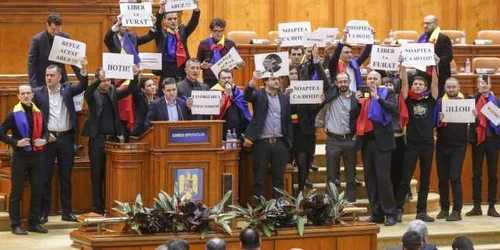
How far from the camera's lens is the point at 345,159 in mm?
12008

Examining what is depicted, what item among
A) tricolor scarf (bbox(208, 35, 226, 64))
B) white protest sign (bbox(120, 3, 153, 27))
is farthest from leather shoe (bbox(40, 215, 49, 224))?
tricolor scarf (bbox(208, 35, 226, 64))

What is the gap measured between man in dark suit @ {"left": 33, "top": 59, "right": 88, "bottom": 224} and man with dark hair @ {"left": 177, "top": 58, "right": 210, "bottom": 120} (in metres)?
0.95

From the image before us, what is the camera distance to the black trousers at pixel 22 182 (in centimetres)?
1118

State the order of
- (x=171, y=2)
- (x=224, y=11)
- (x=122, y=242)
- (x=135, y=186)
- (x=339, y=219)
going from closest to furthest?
(x=122, y=242), (x=339, y=219), (x=135, y=186), (x=171, y=2), (x=224, y=11)

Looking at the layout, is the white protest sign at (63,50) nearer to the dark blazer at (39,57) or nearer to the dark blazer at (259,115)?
the dark blazer at (39,57)

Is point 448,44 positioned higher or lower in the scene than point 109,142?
higher

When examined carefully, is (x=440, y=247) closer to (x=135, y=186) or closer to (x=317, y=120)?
(x=317, y=120)

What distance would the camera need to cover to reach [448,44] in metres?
12.9

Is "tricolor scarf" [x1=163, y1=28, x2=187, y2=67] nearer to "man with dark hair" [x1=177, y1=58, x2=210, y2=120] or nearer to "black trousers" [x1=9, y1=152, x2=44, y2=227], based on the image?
"man with dark hair" [x1=177, y1=58, x2=210, y2=120]

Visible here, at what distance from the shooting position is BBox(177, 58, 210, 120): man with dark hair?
38.0 feet

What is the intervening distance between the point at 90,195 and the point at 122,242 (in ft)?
9.69

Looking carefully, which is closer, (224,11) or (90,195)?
(90,195)

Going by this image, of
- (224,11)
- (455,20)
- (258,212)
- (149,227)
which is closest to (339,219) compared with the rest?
(258,212)

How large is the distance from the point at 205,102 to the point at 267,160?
2.91ft
